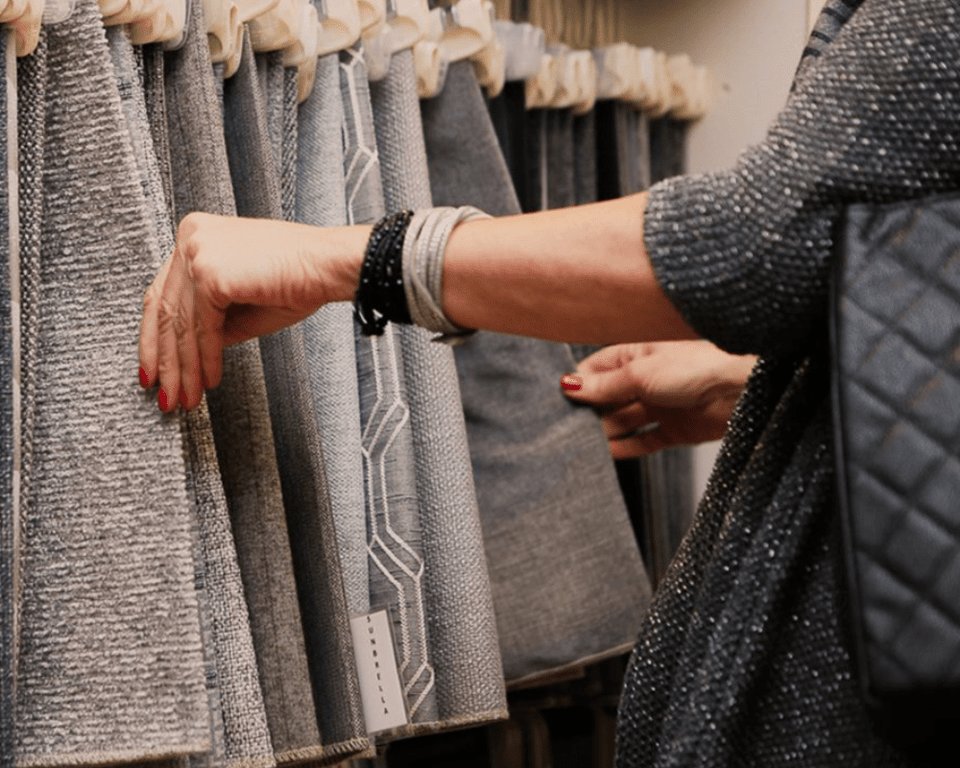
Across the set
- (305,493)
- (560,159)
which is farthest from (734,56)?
(305,493)

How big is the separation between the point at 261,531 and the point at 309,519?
0.05 meters

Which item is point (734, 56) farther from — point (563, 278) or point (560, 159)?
point (563, 278)

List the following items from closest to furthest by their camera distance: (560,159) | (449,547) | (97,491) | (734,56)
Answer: (97,491) → (449,547) → (560,159) → (734,56)

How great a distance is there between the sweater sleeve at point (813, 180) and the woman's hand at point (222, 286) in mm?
198

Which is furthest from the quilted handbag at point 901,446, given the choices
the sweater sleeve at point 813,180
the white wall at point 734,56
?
Answer: the white wall at point 734,56

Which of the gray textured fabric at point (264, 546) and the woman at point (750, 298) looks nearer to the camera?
the woman at point (750, 298)

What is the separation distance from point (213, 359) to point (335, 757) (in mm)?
299

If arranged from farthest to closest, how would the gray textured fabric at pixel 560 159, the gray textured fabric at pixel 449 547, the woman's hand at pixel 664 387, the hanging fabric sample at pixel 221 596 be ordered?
the gray textured fabric at pixel 560 159 < the woman's hand at pixel 664 387 < the gray textured fabric at pixel 449 547 < the hanging fabric sample at pixel 221 596

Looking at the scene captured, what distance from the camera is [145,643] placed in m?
0.72

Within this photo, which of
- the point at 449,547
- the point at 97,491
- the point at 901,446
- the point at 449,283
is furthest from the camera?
the point at 449,547

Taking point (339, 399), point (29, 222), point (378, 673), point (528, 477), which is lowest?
point (378, 673)

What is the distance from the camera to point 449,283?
2.09 ft

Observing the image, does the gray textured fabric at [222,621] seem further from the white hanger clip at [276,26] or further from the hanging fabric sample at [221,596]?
the white hanger clip at [276,26]

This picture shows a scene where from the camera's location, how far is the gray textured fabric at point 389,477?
93 cm
